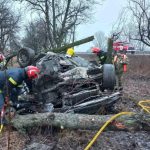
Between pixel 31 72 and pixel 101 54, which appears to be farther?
pixel 101 54

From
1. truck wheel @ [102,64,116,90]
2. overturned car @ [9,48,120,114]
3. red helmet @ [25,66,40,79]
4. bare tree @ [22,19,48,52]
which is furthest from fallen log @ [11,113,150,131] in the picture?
bare tree @ [22,19,48,52]

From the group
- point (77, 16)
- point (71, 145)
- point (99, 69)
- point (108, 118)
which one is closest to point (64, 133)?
point (71, 145)

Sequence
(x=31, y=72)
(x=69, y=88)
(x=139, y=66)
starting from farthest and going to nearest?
(x=139, y=66)
(x=69, y=88)
(x=31, y=72)

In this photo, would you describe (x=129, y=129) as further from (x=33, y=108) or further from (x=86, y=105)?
(x=33, y=108)

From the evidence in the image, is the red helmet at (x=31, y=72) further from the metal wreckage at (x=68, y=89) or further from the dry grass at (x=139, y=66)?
the dry grass at (x=139, y=66)

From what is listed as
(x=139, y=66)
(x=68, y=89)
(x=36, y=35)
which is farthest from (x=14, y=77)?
(x=36, y=35)

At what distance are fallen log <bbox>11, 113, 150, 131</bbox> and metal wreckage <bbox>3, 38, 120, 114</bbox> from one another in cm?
106

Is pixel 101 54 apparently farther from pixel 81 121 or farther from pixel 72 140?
pixel 72 140

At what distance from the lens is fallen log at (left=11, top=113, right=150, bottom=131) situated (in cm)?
691

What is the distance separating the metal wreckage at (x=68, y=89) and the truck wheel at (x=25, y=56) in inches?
31.0

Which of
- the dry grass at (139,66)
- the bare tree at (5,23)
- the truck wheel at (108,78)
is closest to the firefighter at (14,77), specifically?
the truck wheel at (108,78)

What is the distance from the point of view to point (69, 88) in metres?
8.83

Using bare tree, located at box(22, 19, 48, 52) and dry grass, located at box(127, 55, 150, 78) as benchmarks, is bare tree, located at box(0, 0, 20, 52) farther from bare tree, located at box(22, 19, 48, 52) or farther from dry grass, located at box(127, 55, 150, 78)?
dry grass, located at box(127, 55, 150, 78)

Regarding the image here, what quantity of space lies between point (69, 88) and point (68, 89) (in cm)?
3
